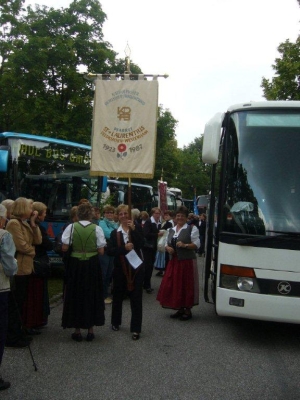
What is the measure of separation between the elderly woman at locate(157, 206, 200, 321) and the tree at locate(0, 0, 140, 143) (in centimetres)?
2109

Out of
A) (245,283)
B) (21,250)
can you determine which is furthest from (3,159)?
(245,283)

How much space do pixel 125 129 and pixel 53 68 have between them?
77.9ft

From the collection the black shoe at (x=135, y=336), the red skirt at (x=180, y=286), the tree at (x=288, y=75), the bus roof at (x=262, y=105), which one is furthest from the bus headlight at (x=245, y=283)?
the tree at (x=288, y=75)

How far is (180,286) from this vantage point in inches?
332

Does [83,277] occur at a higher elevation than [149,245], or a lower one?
higher

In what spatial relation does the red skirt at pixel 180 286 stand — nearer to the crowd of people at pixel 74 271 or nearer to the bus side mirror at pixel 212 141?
the crowd of people at pixel 74 271

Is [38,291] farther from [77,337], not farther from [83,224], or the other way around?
[83,224]

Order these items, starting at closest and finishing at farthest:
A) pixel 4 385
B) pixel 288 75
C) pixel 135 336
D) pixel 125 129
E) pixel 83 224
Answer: pixel 4 385, pixel 83 224, pixel 135 336, pixel 125 129, pixel 288 75

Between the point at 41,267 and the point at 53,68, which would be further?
the point at 53,68

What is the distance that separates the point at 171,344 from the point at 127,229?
1.65 meters

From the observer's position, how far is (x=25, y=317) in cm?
696

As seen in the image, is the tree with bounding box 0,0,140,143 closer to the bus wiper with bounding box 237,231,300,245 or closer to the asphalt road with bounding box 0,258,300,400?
the asphalt road with bounding box 0,258,300,400

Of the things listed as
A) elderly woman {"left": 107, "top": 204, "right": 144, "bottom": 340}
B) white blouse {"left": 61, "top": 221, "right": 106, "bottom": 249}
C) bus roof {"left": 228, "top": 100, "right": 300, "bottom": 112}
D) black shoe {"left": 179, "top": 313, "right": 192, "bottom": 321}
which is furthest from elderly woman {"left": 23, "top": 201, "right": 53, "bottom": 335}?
bus roof {"left": 228, "top": 100, "right": 300, "bottom": 112}

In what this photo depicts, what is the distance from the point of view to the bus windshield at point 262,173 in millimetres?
6590
